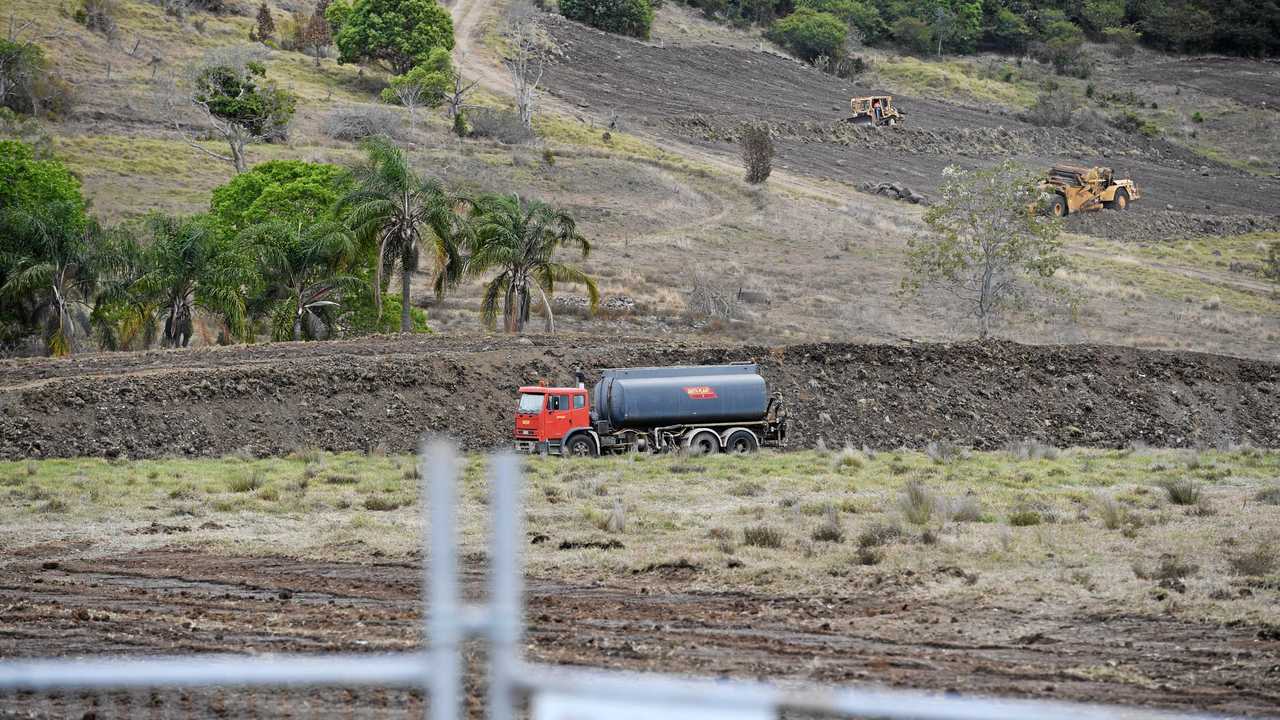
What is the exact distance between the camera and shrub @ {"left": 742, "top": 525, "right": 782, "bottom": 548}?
58.0 feet

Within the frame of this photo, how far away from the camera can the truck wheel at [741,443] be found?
3159cm

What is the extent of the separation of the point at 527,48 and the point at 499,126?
99.1ft

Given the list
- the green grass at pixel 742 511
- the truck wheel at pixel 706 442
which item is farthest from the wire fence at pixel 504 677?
the truck wheel at pixel 706 442

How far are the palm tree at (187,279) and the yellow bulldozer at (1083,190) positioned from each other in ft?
176

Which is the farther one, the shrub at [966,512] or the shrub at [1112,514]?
the shrub at [966,512]

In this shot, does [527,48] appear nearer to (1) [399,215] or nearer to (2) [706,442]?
(1) [399,215]

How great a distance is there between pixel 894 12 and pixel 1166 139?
37.3m

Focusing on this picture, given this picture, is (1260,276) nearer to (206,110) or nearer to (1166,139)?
(1166,139)

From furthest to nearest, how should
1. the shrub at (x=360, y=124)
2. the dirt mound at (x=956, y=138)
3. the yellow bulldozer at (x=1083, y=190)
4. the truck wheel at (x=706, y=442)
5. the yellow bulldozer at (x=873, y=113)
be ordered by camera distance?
1. the yellow bulldozer at (x=873, y=113)
2. the dirt mound at (x=956, y=138)
3. the yellow bulldozer at (x=1083, y=190)
4. the shrub at (x=360, y=124)
5. the truck wheel at (x=706, y=442)

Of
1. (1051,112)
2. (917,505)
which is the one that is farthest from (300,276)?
(1051,112)

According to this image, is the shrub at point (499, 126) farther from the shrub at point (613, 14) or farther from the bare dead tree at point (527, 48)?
the shrub at point (613, 14)

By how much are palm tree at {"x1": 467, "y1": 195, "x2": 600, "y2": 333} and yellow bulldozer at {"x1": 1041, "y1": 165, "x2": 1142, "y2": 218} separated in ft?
150

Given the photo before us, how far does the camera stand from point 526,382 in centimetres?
3512

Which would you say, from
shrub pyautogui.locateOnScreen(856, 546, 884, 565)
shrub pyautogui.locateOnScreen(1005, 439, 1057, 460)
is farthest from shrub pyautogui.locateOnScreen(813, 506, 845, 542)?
shrub pyautogui.locateOnScreen(1005, 439, 1057, 460)
